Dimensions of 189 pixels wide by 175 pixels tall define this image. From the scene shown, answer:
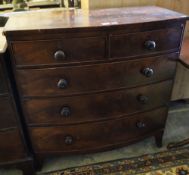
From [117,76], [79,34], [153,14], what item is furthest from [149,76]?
[79,34]

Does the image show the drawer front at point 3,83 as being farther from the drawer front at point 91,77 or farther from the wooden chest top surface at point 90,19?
the wooden chest top surface at point 90,19

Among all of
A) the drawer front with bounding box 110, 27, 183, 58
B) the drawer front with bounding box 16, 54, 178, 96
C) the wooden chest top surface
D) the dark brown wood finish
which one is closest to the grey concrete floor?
the dark brown wood finish

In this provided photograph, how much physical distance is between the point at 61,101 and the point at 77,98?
0.30ft

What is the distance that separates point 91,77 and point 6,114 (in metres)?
0.51

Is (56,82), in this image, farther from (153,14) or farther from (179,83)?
(179,83)

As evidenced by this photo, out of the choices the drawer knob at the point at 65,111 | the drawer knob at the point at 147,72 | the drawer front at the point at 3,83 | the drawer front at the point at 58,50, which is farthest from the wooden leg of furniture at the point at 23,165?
the drawer knob at the point at 147,72

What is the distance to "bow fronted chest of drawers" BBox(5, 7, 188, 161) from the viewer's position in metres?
1.05

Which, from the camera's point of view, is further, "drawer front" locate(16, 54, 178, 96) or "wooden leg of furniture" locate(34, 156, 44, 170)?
"wooden leg of furniture" locate(34, 156, 44, 170)

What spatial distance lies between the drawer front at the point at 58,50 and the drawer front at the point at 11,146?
0.45m

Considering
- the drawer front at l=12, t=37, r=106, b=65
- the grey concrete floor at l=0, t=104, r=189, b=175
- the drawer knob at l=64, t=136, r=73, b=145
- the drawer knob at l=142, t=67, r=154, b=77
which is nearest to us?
the drawer front at l=12, t=37, r=106, b=65

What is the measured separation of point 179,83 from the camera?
195 cm

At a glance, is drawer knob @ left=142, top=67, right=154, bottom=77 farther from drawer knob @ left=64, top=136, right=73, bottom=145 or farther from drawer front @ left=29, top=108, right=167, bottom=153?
drawer knob @ left=64, top=136, right=73, bottom=145

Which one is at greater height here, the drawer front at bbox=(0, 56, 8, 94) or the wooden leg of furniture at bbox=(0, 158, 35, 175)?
the drawer front at bbox=(0, 56, 8, 94)

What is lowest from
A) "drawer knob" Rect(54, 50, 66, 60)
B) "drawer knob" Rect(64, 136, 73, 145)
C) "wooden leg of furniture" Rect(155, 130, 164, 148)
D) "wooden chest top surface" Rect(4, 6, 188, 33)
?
"wooden leg of furniture" Rect(155, 130, 164, 148)
